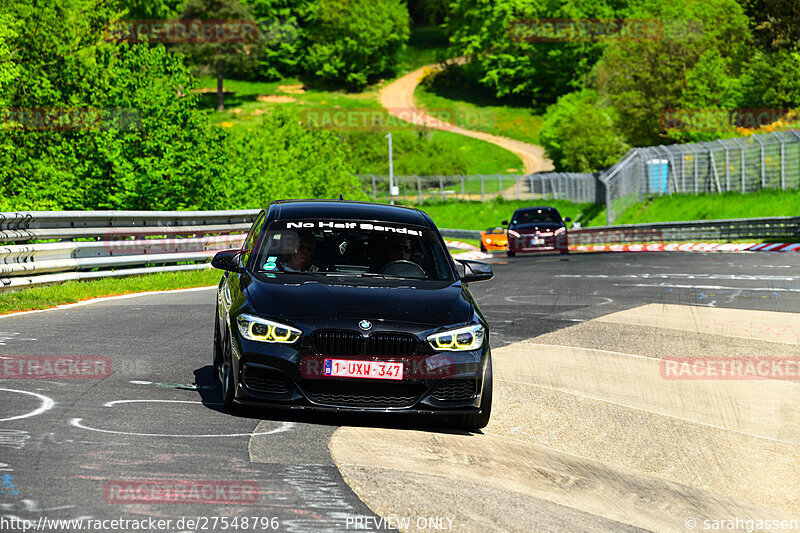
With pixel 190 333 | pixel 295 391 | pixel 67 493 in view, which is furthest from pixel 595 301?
pixel 67 493

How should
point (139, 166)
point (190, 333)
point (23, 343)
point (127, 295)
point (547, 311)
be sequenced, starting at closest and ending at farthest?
point (23, 343) < point (190, 333) < point (547, 311) < point (127, 295) < point (139, 166)

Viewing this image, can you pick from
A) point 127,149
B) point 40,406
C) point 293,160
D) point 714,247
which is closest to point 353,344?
point 40,406

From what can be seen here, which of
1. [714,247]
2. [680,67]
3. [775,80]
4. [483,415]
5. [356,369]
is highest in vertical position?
[356,369]

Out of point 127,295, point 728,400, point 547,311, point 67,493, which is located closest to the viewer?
point 67,493

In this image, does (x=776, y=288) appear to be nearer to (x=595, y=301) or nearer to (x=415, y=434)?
(x=595, y=301)

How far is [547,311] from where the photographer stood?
15.4m

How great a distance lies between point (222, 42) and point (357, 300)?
110m

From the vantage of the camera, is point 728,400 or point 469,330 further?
point 728,400

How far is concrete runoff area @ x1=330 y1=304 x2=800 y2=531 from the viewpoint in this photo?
553 cm

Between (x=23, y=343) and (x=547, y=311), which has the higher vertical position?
(x=23, y=343)

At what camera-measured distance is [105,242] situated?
59.0ft

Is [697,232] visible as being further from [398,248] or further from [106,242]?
[398,248]

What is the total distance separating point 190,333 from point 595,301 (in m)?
7.18

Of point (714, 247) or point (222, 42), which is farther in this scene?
point (222, 42)
